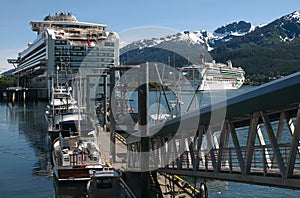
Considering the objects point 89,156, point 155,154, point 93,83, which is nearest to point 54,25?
point 93,83

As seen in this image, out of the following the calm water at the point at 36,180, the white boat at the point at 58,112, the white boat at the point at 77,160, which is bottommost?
the calm water at the point at 36,180

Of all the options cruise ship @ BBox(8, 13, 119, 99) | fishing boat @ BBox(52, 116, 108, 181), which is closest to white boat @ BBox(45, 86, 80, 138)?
fishing boat @ BBox(52, 116, 108, 181)

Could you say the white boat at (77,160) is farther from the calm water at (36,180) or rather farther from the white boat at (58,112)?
the white boat at (58,112)

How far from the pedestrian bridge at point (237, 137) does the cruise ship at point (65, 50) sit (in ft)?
168

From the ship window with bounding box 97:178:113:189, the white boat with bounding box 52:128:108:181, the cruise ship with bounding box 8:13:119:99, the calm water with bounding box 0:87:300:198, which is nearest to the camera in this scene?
the ship window with bounding box 97:178:113:189

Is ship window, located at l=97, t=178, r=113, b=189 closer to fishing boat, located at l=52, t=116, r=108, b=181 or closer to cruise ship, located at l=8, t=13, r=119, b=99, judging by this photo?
fishing boat, located at l=52, t=116, r=108, b=181

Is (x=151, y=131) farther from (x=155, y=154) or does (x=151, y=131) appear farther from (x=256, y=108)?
(x=256, y=108)

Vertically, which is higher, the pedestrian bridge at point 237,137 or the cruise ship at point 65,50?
the cruise ship at point 65,50

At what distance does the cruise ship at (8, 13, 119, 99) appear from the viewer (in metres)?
72.2

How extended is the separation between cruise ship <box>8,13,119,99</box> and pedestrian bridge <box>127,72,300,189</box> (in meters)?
51.3

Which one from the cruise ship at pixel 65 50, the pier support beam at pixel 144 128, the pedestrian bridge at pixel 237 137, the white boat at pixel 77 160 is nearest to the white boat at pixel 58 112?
the white boat at pixel 77 160

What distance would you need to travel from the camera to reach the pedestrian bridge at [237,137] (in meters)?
6.63

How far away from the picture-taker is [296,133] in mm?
6652

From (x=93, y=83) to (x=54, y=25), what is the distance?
25.3 metres
